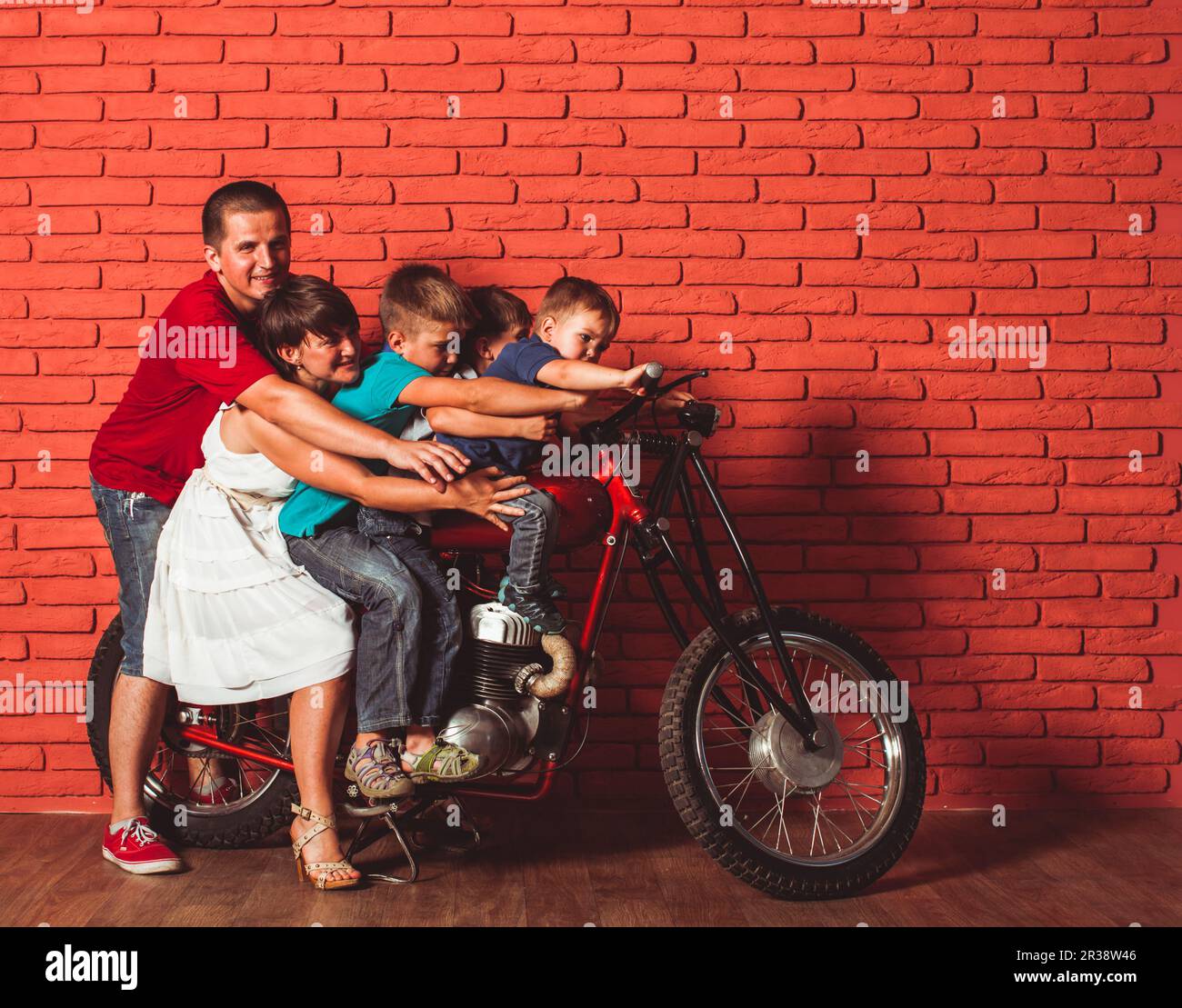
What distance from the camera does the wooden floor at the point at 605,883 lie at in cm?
244

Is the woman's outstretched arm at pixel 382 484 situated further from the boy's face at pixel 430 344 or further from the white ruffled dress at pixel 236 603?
the boy's face at pixel 430 344

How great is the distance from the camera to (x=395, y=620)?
2482 mm

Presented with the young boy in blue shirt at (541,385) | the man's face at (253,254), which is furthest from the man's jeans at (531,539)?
the man's face at (253,254)

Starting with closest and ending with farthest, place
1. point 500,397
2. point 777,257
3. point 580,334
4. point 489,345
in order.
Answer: point 500,397 → point 580,334 → point 489,345 → point 777,257

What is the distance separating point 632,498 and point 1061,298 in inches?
62.2

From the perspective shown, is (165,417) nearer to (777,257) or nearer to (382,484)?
(382,484)

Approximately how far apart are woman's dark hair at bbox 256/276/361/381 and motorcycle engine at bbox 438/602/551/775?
0.74 meters

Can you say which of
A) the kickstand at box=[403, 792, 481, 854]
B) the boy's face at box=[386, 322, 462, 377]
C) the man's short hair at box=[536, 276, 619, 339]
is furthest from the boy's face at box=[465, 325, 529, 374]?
the kickstand at box=[403, 792, 481, 854]

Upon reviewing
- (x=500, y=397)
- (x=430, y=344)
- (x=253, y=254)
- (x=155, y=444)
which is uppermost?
(x=253, y=254)

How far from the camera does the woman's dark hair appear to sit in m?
2.53

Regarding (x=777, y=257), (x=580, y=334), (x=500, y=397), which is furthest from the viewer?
(x=777, y=257)

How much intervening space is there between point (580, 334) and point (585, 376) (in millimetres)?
211

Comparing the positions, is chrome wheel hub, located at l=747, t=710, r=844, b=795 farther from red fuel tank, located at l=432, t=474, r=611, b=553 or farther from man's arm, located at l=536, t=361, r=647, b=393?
man's arm, located at l=536, t=361, r=647, b=393

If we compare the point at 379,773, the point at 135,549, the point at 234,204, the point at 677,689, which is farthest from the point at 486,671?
the point at 234,204
